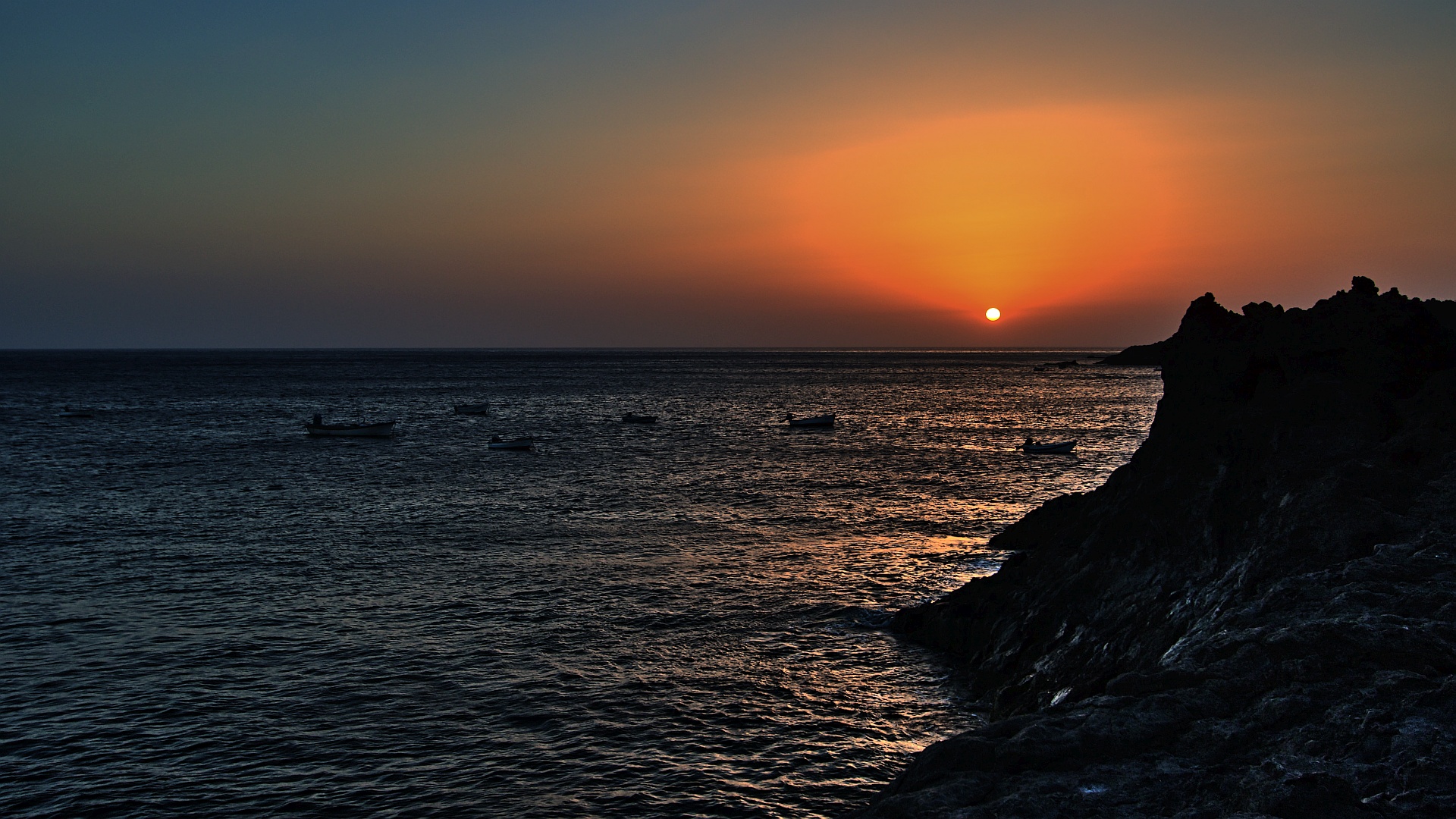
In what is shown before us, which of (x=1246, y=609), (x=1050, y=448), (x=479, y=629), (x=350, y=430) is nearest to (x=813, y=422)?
(x=1050, y=448)

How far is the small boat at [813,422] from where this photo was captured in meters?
82.9

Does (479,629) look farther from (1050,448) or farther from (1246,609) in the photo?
(1050,448)

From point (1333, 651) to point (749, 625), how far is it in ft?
49.7

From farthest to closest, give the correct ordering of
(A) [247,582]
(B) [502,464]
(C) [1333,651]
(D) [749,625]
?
(B) [502,464] → (A) [247,582] → (D) [749,625] → (C) [1333,651]

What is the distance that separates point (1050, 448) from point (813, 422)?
24702mm

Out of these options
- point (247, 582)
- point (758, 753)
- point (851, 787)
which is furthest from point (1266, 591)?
point (247, 582)

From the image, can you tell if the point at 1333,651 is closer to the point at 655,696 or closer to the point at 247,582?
the point at 655,696

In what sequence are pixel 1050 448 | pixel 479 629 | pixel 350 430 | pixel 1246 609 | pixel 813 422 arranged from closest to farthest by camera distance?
pixel 1246 609, pixel 479 629, pixel 1050 448, pixel 350 430, pixel 813 422

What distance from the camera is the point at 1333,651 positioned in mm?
10062

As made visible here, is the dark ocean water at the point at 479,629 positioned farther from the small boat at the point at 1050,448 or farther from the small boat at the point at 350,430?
the small boat at the point at 350,430

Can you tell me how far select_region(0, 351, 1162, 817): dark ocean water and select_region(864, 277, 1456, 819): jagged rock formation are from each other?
383 centimetres

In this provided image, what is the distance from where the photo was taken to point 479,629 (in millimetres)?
23062

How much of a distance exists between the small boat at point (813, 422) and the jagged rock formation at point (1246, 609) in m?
56.7

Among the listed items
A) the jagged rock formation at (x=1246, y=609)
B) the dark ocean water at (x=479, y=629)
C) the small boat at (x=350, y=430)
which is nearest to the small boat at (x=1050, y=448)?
the dark ocean water at (x=479, y=629)
